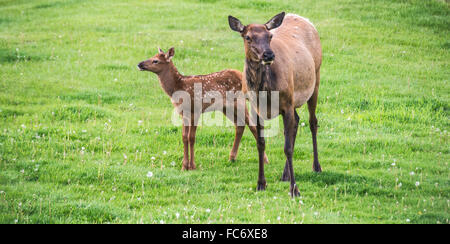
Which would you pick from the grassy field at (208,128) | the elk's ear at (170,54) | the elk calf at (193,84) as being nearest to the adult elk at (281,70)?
the grassy field at (208,128)

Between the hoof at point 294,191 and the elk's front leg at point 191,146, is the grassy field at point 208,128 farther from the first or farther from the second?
the elk's front leg at point 191,146

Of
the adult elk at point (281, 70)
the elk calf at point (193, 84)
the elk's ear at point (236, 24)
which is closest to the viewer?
the adult elk at point (281, 70)

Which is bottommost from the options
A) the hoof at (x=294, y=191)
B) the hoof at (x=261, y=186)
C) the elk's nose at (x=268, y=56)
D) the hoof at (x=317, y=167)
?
the hoof at (x=317, y=167)

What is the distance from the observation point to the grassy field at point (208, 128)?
27.0 ft

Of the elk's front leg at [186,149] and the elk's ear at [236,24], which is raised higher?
the elk's ear at [236,24]

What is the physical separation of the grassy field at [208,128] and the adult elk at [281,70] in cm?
80

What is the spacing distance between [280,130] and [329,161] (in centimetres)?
234

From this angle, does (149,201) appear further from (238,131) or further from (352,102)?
(352,102)

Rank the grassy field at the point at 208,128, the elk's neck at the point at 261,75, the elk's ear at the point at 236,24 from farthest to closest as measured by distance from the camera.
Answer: the elk's ear at the point at 236,24, the elk's neck at the point at 261,75, the grassy field at the point at 208,128

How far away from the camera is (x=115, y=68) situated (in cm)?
1675
